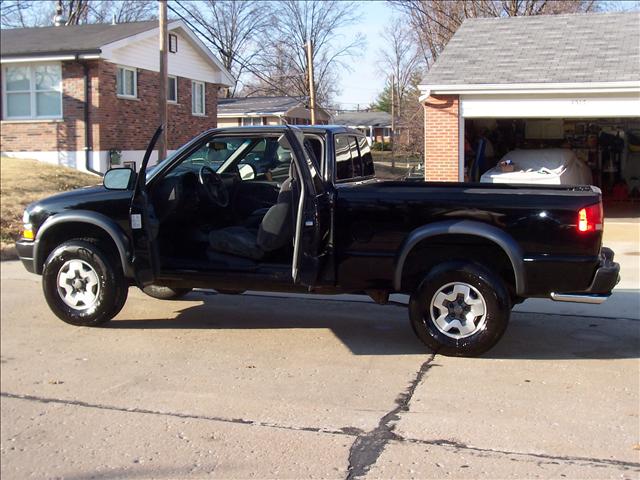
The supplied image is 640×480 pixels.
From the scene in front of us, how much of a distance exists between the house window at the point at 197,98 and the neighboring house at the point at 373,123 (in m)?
39.4

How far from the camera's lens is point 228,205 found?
7027 millimetres

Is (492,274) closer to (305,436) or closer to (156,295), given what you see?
(305,436)

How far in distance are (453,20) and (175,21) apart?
12308 millimetres

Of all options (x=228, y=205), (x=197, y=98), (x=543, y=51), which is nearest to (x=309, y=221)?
(x=228, y=205)

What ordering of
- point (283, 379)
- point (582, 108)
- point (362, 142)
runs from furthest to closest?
point (582, 108), point (362, 142), point (283, 379)

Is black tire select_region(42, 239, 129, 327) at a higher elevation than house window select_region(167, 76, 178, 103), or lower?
lower

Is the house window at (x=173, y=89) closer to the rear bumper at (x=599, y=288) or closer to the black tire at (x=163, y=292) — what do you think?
the black tire at (x=163, y=292)

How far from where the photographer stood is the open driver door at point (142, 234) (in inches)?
257

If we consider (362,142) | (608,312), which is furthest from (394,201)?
(608,312)

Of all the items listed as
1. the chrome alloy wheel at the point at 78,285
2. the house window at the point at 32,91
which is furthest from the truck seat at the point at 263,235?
the house window at the point at 32,91

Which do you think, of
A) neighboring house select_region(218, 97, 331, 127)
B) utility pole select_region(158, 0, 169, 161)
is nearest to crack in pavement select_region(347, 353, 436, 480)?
utility pole select_region(158, 0, 169, 161)

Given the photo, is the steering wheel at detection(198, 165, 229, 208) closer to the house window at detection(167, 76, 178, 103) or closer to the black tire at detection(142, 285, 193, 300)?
the black tire at detection(142, 285, 193, 300)

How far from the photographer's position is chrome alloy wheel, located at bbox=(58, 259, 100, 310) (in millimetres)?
6762

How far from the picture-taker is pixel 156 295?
8.12 metres
